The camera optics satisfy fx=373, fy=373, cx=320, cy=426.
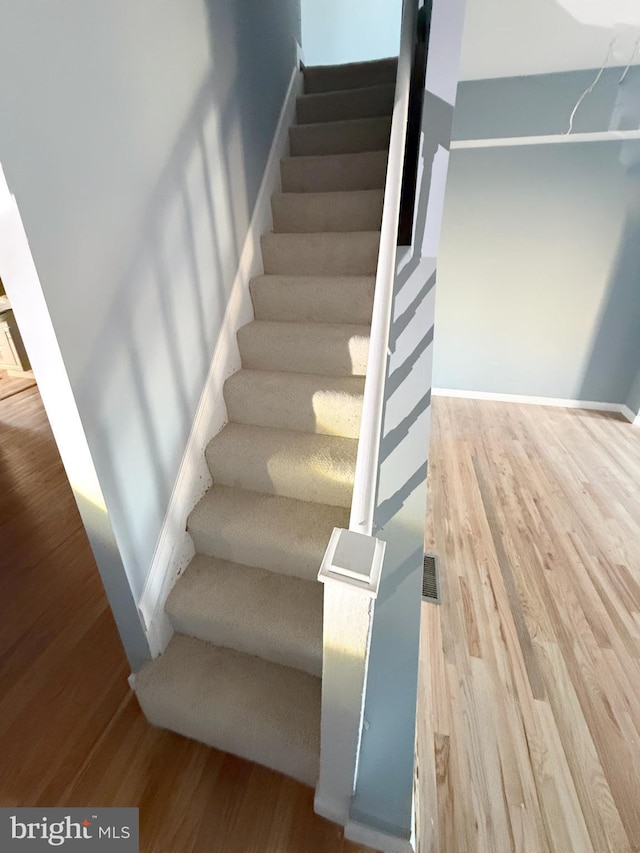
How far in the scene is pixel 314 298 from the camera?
183cm

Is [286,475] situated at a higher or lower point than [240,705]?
higher

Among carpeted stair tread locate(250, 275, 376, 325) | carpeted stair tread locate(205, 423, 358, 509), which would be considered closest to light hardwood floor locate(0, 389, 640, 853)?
carpeted stair tread locate(205, 423, 358, 509)

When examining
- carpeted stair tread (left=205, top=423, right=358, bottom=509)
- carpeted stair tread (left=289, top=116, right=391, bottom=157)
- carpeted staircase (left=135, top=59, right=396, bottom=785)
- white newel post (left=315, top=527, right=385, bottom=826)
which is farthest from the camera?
carpeted stair tread (left=289, top=116, right=391, bottom=157)

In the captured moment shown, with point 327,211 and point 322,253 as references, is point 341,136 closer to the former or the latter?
point 327,211

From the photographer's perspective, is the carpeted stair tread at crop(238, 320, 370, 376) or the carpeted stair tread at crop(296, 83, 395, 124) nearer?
the carpeted stair tread at crop(238, 320, 370, 376)

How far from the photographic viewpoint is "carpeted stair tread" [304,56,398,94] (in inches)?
94.7

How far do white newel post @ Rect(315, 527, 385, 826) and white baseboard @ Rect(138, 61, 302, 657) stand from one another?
0.71m

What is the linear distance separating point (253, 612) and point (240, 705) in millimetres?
265

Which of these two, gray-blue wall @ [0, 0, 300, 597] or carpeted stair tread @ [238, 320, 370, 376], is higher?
gray-blue wall @ [0, 0, 300, 597]

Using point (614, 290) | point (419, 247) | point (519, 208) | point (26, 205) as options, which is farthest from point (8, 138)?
point (614, 290)

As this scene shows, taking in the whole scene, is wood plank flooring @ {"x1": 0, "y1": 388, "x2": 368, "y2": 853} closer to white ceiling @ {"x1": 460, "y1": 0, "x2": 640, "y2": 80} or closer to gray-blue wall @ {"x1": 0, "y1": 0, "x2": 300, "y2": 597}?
gray-blue wall @ {"x1": 0, "y1": 0, "x2": 300, "y2": 597}

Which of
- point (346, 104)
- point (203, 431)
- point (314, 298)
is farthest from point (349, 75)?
point (203, 431)

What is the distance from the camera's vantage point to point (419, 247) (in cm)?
187

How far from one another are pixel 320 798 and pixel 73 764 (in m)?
0.79
